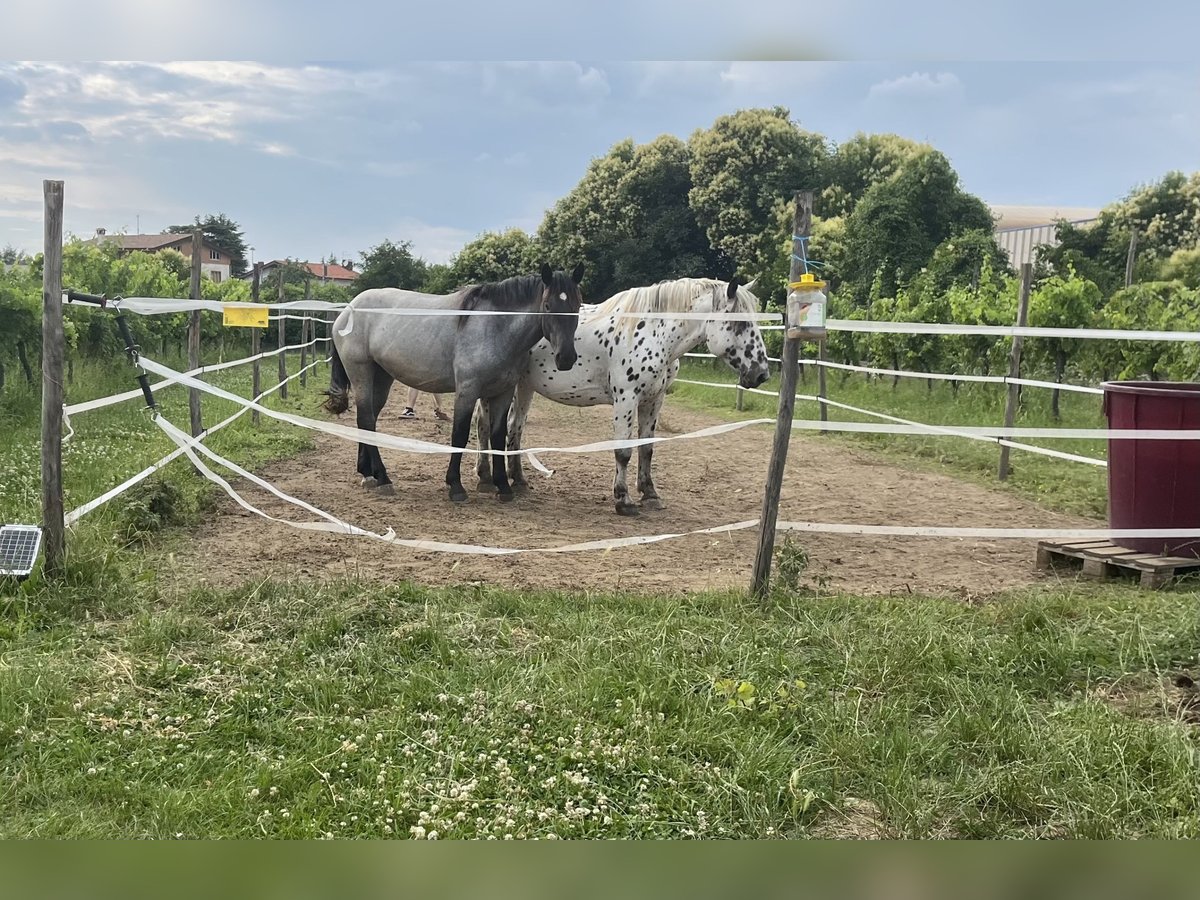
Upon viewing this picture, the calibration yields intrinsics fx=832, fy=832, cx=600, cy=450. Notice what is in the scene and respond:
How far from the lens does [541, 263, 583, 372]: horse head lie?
5012 millimetres

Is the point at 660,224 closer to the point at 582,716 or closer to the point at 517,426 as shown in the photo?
the point at 517,426

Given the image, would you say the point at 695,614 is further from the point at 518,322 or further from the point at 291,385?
the point at 291,385

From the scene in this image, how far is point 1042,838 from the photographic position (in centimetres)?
194

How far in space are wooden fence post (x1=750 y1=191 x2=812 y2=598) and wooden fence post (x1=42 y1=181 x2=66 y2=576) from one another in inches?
111

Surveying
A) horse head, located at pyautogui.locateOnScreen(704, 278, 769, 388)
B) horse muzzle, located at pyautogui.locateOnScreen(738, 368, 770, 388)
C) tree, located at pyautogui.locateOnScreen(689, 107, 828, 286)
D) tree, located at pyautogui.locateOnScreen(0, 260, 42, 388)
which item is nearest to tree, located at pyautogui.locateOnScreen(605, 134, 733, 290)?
tree, located at pyautogui.locateOnScreen(689, 107, 828, 286)

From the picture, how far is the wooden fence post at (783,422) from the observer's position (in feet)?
10.7

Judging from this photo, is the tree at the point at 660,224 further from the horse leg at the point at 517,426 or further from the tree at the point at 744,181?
the horse leg at the point at 517,426

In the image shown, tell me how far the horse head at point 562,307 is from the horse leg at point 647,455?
722 millimetres

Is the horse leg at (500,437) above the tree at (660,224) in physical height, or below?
below

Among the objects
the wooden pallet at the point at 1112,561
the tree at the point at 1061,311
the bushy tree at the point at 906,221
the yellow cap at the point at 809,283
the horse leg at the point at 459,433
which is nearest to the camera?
the yellow cap at the point at 809,283

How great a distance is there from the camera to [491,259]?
650cm

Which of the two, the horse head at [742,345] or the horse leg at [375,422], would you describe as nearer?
the horse head at [742,345]

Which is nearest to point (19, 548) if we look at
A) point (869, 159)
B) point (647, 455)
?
point (647, 455)

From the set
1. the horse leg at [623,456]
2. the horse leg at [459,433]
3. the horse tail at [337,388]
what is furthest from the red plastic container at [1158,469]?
the horse tail at [337,388]
